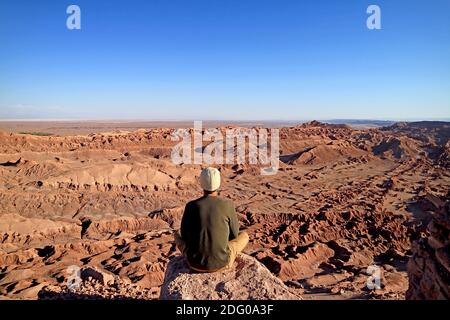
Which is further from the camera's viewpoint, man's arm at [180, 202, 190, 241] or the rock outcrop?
man's arm at [180, 202, 190, 241]

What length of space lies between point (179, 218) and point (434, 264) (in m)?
10.7

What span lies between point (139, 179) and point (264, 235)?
727cm

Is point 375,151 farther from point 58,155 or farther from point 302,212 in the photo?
point 58,155

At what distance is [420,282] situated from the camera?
3924 mm

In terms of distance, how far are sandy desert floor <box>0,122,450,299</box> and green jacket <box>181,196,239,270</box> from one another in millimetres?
2502

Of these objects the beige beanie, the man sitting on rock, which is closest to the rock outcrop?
the man sitting on rock

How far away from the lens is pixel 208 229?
10.6 ft

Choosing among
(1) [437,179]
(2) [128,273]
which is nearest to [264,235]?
(2) [128,273]

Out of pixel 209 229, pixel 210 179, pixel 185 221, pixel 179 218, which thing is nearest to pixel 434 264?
pixel 209 229

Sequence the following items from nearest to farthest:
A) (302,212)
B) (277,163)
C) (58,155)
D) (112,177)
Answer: (302,212) < (112,177) < (58,155) < (277,163)

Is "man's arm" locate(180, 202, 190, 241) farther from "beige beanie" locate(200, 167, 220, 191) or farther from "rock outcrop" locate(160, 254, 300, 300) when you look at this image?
"rock outcrop" locate(160, 254, 300, 300)

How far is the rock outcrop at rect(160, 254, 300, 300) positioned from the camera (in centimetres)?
318

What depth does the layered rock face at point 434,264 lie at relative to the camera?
3488 mm

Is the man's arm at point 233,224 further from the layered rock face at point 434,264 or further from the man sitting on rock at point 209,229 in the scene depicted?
the layered rock face at point 434,264
